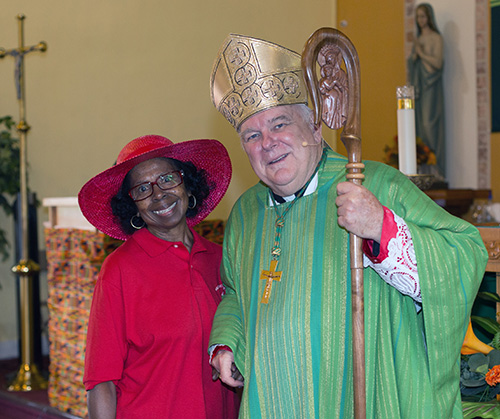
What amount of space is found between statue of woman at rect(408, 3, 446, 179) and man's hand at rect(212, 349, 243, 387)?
19.9 feet

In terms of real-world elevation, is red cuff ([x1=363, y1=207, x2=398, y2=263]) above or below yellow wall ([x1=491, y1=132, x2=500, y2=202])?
below

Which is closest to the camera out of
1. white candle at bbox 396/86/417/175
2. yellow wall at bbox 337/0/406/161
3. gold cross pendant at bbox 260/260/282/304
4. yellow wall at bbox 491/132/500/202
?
gold cross pendant at bbox 260/260/282/304

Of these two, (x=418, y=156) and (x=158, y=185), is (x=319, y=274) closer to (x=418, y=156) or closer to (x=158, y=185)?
(x=158, y=185)

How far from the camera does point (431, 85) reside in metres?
7.65

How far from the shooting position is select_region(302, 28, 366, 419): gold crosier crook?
1.57m

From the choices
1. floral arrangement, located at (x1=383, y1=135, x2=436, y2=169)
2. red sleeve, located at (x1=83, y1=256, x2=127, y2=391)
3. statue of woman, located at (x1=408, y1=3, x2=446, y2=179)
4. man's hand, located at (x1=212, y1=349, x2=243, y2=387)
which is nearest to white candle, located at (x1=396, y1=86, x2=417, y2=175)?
man's hand, located at (x1=212, y1=349, x2=243, y2=387)

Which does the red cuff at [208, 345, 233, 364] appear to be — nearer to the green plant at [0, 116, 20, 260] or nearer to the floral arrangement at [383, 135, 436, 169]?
the green plant at [0, 116, 20, 260]

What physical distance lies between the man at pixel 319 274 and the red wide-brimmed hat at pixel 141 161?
262 mm

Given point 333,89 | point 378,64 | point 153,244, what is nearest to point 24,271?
point 153,244

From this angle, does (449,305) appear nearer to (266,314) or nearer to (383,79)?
(266,314)

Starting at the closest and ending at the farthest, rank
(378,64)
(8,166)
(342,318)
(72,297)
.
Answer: (342,318), (72,297), (8,166), (378,64)

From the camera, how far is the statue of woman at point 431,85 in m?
7.60

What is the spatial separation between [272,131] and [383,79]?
673cm

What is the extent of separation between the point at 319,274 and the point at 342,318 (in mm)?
135
